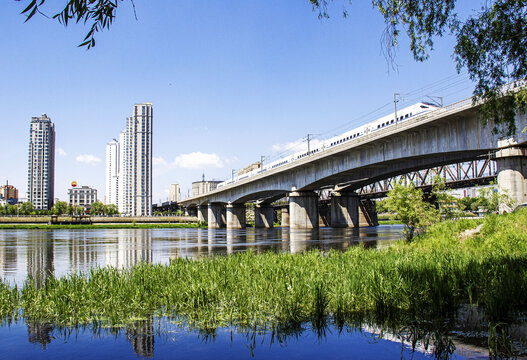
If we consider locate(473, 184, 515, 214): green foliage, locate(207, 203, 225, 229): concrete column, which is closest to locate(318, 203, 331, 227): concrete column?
locate(207, 203, 225, 229): concrete column

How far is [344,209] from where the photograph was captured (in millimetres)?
81188

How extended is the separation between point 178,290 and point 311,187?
63.8 meters

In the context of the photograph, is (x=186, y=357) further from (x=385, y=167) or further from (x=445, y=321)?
(x=385, y=167)

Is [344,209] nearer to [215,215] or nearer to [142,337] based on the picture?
[215,215]

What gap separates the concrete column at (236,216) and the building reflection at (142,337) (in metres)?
99.3

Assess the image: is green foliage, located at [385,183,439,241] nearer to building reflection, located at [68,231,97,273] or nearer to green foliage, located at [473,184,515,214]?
green foliage, located at [473,184,515,214]

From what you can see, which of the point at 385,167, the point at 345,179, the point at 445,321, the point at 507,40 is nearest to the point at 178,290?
the point at 445,321

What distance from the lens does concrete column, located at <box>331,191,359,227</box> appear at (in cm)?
8125

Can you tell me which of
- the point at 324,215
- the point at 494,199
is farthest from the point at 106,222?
the point at 494,199

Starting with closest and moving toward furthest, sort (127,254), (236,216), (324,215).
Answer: (127,254)
(236,216)
(324,215)

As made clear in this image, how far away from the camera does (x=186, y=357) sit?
20.3 feet

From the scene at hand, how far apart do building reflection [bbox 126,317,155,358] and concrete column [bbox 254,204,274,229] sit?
10931cm

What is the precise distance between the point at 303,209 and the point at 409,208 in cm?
4951

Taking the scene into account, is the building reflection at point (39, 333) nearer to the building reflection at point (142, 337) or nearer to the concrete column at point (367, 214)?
the building reflection at point (142, 337)
